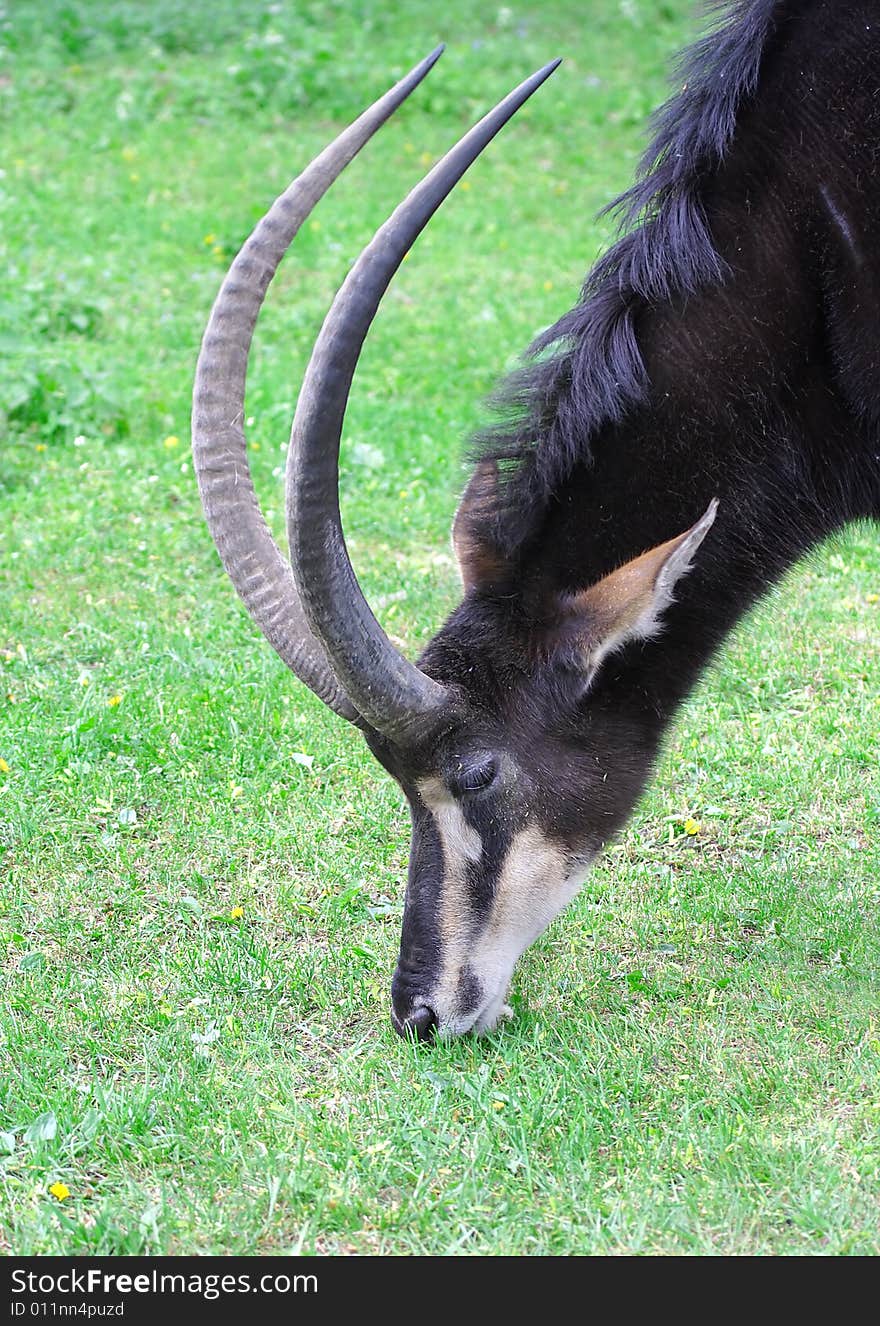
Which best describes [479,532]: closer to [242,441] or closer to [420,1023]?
[242,441]

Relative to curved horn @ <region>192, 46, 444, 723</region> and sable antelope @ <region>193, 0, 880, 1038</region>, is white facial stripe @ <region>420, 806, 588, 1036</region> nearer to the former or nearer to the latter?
sable antelope @ <region>193, 0, 880, 1038</region>

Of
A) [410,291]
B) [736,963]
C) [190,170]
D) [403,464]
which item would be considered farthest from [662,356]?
[190,170]

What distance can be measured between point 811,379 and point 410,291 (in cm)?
707

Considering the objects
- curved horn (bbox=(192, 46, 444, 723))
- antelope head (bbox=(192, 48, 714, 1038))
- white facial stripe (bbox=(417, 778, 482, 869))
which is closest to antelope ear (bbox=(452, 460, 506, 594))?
antelope head (bbox=(192, 48, 714, 1038))

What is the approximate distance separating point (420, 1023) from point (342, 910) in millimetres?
838

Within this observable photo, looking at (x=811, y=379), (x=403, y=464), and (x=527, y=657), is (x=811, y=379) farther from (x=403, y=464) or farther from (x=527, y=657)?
(x=403, y=464)

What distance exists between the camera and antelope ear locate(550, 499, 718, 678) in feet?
12.7

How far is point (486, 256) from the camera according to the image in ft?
38.7

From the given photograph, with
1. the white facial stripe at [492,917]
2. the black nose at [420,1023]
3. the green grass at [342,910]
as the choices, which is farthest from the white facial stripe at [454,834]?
the green grass at [342,910]

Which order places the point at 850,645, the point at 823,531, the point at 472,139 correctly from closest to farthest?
1. the point at 472,139
2. the point at 823,531
3. the point at 850,645

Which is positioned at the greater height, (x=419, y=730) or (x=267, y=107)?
(x=419, y=730)

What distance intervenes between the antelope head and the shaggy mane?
0.20 meters

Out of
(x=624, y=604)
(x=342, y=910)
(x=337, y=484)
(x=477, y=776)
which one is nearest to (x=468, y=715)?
(x=477, y=776)

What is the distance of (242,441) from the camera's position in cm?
437
